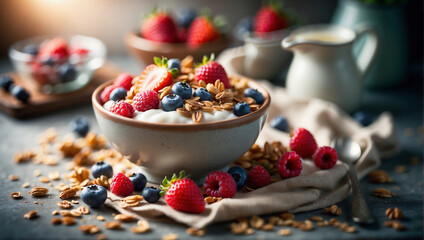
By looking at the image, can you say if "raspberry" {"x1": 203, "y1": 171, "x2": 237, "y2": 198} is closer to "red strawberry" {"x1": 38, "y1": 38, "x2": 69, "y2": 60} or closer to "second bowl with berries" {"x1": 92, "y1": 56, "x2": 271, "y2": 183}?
"second bowl with berries" {"x1": 92, "y1": 56, "x2": 271, "y2": 183}

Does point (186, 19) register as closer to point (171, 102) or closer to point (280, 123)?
point (280, 123)

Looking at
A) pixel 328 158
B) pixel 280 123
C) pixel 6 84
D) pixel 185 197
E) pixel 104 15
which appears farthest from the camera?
pixel 104 15

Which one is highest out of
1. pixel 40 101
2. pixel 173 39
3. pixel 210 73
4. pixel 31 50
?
pixel 210 73

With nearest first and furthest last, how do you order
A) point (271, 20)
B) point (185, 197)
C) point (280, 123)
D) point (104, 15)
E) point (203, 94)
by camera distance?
point (185, 197) < point (203, 94) < point (280, 123) < point (271, 20) < point (104, 15)

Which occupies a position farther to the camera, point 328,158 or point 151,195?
point 328,158

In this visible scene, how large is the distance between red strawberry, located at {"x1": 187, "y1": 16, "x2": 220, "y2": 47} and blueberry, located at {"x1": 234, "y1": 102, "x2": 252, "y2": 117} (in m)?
0.77

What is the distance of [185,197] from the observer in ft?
3.50

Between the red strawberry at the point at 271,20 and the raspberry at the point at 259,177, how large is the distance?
88 centimetres

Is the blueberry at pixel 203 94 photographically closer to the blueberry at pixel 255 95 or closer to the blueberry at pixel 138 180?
the blueberry at pixel 255 95

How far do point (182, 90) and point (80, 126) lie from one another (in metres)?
0.53

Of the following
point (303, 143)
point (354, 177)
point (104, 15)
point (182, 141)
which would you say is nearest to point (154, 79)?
point (182, 141)

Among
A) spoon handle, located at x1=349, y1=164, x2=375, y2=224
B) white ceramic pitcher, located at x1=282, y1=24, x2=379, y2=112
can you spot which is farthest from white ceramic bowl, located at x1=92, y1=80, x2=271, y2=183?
white ceramic pitcher, located at x1=282, y1=24, x2=379, y2=112

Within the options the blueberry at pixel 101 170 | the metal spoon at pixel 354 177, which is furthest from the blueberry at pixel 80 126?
the metal spoon at pixel 354 177

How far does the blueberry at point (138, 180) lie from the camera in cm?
119
